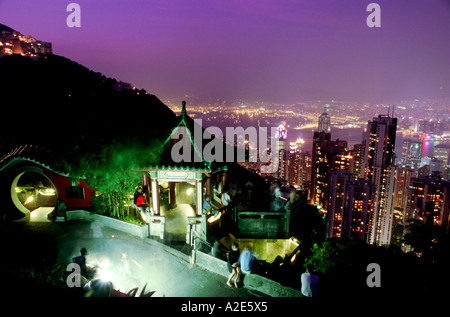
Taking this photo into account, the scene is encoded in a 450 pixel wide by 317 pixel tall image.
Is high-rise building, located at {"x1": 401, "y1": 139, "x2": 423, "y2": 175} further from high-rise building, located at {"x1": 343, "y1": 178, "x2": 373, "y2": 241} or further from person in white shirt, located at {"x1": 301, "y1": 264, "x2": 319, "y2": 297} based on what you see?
person in white shirt, located at {"x1": 301, "y1": 264, "x2": 319, "y2": 297}

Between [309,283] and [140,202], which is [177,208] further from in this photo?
[309,283]

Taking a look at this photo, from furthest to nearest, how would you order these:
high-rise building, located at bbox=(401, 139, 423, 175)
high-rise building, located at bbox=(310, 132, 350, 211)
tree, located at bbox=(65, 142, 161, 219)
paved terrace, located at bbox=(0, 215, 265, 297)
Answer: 1. high-rise building, located at bbox=(401, 139, 423, 175)
2. high-rise building, located at bbox=(310, 132, 350, 211)
3. tree, located at bbox=(65, 142, 161, 219)
4. paved terrace, located at bbox=(0, 215, 265, 297)

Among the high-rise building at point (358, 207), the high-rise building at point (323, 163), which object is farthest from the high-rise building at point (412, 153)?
the high-rise building at point (358, 207)

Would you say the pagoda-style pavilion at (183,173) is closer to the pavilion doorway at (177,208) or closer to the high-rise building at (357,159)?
the pavilion doorway at (177,208)

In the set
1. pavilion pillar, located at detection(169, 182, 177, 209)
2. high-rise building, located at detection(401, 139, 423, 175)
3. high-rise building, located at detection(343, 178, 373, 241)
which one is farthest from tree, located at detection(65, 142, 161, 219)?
high-rise building, located at detection(401, 139, 423, 175)

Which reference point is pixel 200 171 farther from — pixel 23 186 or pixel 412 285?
pixel 23 186
